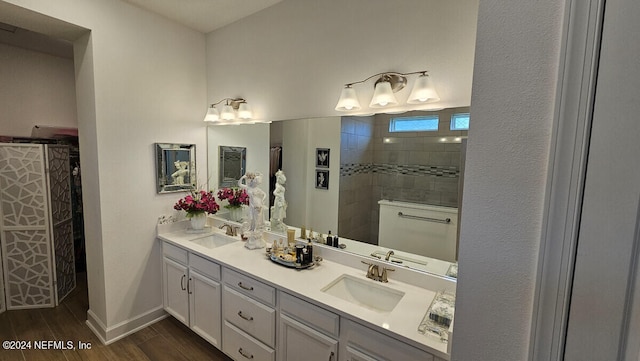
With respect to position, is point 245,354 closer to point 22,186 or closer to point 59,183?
point 22,186

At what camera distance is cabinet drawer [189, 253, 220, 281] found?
2.00m

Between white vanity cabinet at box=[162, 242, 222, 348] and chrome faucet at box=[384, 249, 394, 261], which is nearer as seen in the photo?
chrome faucet at box=[384, 249, 394, 261]

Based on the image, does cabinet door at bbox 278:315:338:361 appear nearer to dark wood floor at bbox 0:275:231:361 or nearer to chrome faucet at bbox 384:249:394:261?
chrome faucet at bbox 384:249:394:261

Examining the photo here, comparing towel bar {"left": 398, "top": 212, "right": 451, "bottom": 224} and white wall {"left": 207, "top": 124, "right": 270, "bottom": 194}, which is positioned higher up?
white wall {"left": 207, "top": 124, "right": 270, "bottom": 194}

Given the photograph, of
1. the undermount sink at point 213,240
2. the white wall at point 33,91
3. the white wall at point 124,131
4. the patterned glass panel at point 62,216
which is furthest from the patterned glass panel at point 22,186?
the undermount sink at point 213,240

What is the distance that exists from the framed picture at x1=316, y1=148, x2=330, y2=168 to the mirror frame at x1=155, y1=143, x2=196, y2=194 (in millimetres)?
1456

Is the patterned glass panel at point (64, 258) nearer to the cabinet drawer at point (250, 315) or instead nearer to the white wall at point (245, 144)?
the white wall at point (245, 144)

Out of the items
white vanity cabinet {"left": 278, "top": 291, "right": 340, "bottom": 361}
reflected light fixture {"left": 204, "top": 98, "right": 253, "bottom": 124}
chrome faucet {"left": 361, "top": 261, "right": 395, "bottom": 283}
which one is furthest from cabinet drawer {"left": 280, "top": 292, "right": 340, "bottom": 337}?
reflected light fixture {"left": 204, "top": 98, "right": 253, "bottom": 124}

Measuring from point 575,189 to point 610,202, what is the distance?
6 cm

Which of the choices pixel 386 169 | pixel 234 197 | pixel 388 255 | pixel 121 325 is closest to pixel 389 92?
pixel 386 169

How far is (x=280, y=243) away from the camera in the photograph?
7.41 feet

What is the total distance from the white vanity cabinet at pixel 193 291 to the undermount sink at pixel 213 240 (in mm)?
216

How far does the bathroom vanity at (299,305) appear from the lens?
1.27m

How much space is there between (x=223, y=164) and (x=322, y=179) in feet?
4.22
